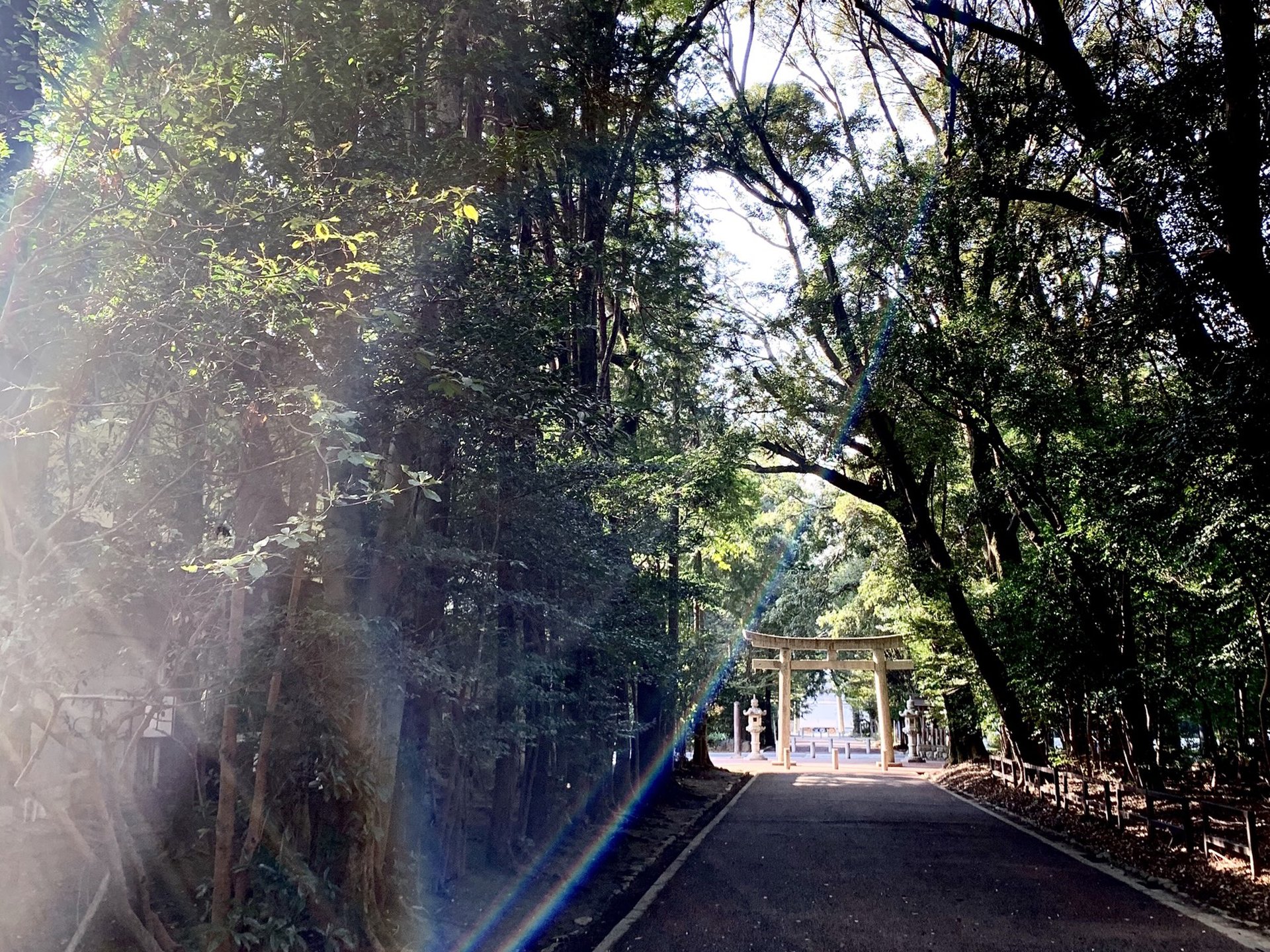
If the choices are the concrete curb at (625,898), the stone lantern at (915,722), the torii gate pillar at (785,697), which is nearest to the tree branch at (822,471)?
the concrete curb at (625,898)

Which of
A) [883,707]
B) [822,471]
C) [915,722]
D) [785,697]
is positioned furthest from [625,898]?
[915,722]

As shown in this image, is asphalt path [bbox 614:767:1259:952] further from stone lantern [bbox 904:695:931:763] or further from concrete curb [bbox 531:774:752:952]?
stone lantern [bbox 904:695:931:763]

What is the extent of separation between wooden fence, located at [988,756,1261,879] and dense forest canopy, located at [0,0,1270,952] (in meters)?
0.86

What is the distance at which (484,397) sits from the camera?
17.3ft

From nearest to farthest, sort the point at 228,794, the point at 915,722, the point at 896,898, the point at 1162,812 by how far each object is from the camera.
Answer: the point at 228,794
the point at 896,898
the point at 1162,812
the point at 915,722

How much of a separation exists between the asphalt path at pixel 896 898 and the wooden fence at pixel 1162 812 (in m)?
1.02

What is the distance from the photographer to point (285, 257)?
156 inches

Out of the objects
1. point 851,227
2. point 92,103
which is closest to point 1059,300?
point 851,227

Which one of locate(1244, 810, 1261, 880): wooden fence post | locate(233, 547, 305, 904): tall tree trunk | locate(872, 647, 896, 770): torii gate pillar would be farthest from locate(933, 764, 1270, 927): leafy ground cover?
locate(872, 647, 896, 770): torii gate pillar

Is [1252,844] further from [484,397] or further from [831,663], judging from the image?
[831,663]

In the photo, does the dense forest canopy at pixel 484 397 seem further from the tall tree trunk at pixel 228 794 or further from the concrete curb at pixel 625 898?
the concrete curb at pixel 625 898

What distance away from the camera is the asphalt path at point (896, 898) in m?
6.06

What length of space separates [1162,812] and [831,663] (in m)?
15.9

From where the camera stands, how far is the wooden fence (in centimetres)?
784
